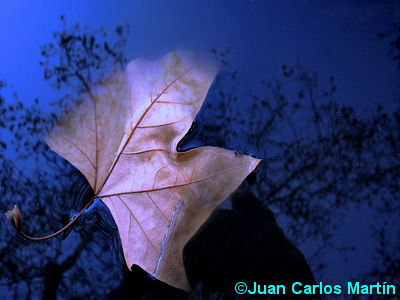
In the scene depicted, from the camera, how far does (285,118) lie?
74cm

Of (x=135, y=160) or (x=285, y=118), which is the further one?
(x=285, y=118)

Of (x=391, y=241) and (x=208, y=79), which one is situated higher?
(x=208, y=79)

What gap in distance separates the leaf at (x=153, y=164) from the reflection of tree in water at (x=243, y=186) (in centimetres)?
6

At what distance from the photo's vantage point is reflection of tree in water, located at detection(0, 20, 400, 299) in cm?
72

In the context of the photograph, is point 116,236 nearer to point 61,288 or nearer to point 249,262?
point 61,288

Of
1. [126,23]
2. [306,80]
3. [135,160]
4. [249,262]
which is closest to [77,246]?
[135,160]

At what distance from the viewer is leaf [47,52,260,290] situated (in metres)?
0.64

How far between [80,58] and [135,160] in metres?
0.27

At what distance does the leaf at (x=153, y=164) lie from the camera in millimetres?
639

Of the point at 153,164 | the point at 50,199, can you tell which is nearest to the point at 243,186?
the point at 153,164

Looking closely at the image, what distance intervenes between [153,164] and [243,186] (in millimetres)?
190

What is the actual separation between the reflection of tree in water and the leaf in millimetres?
65

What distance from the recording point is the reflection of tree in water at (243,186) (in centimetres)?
72

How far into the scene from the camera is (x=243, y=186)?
0.72 meters
